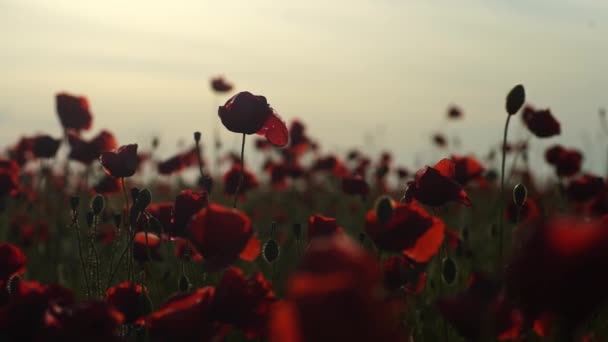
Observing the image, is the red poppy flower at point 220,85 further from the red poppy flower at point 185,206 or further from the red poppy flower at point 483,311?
the red poppy flower at point 483,311

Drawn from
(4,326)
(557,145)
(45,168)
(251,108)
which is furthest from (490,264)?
(4,326)

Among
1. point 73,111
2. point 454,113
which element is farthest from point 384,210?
point 454,113

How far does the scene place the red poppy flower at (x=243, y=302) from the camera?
4.73ft

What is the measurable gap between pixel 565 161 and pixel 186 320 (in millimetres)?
3425

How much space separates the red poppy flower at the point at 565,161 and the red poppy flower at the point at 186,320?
3.34 metres

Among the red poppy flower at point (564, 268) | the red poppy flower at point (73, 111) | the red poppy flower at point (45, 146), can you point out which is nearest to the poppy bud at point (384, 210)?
the red poppy flower at point (564, 268)

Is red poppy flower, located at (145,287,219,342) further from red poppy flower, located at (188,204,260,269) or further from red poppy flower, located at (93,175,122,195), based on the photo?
red poppy flower, located at (93,175,122,195)

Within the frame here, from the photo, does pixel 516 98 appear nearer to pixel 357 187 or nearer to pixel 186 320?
pixel 357 187

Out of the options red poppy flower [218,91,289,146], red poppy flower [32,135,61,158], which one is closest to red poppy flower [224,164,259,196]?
red poppy flower [32,135,61,158]

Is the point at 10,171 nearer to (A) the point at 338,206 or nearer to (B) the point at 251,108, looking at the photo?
(B) the point at 251,108

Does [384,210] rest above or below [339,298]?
below

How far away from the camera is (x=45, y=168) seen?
15.5 feet

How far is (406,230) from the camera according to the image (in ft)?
5.74

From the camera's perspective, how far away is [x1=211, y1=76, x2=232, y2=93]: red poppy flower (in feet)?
16.3
